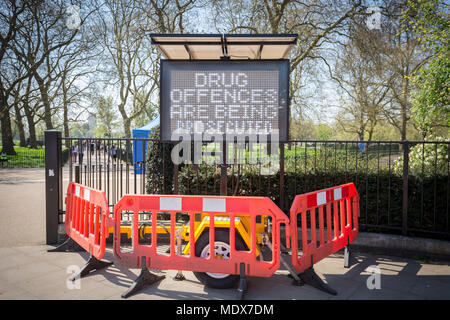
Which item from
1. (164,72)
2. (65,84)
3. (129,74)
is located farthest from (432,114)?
(65,84)

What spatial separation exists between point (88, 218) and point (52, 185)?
1661 mm

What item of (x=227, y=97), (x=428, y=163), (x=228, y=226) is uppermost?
(x=227, y=97)

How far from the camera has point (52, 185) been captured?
6109mm

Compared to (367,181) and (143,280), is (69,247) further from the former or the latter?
(367,181)

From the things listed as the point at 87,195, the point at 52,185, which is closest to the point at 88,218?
the point at 87,195

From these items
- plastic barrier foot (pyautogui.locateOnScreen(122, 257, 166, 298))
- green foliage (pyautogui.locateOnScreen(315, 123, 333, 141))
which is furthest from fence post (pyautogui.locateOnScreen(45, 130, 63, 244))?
green foliage (pyautogui.locateOnScreen(315, 123, 333, 141))

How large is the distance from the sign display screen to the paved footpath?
2038 millimetres

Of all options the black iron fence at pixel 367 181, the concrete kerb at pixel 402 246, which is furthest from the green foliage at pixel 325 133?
the concrete kerb at pixel 402 246

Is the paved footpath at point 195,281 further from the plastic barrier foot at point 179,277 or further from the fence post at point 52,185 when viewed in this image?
the fence post at point 52,185

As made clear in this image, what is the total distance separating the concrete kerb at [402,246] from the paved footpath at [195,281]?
7.1 inches

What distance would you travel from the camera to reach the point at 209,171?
6773 millimetres

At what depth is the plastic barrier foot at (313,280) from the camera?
163 inches

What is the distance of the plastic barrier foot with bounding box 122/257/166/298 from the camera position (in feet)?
13.2
